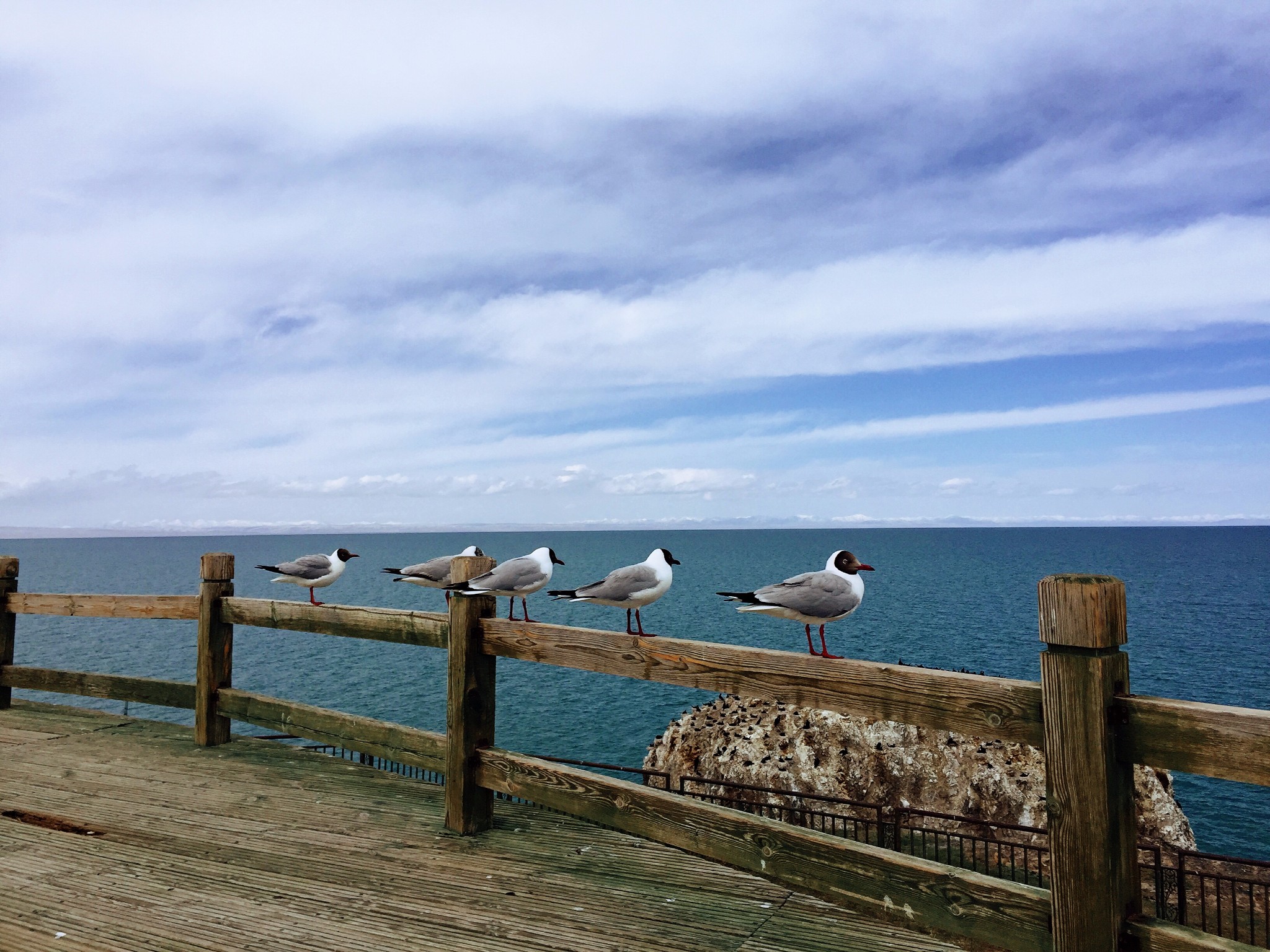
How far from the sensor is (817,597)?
6.38 metres

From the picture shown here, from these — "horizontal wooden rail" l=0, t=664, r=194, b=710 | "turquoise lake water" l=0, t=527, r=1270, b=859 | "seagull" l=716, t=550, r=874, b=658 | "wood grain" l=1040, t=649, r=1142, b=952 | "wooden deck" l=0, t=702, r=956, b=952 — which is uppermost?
"seagull" l=716, t=550, r=874, b=658

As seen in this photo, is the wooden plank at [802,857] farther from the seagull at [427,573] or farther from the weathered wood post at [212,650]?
the seagull at [427,573]

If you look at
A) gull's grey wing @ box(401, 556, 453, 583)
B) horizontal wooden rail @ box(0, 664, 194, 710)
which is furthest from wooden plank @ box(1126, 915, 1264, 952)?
gull's grey wing @ box(401, 556, 453, 583)

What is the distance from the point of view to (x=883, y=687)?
3615 mm

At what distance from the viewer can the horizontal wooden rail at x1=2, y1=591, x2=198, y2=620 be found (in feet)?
25.4

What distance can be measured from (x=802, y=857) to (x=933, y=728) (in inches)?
38.1

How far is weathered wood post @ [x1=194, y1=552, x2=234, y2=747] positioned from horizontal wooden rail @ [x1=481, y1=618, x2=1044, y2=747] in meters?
3.86

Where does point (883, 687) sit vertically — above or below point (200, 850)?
above

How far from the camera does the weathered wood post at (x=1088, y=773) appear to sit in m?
2.97

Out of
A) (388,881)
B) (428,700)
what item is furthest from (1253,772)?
(428,700)

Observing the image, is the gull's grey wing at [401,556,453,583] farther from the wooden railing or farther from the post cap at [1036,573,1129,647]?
the post cap at [1036,573,1129,647]

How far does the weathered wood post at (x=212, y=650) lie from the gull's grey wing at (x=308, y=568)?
568cm

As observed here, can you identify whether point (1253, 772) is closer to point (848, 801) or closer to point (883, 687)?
point (883, 687)

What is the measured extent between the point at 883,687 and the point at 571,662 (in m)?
1.94
